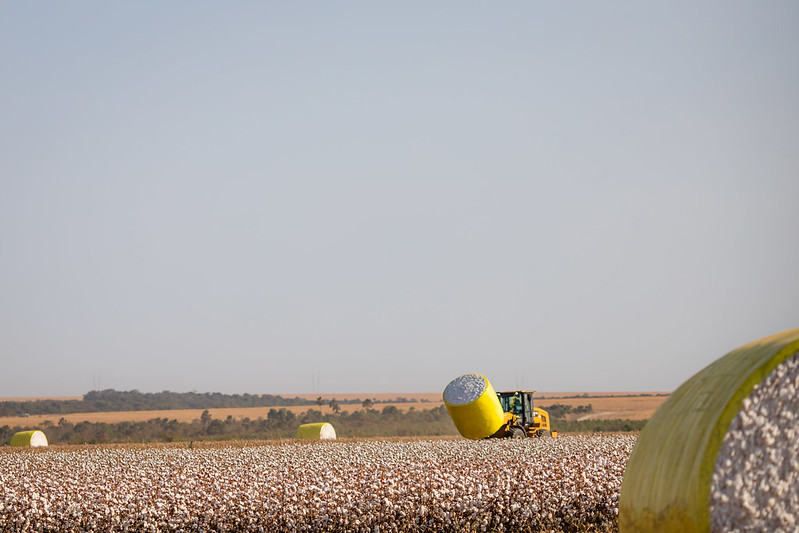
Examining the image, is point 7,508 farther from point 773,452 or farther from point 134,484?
point 773,452

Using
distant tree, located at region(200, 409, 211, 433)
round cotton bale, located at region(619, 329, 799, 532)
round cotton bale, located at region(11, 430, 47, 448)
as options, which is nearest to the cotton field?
round cotton bale, located at region(619, 329, 799, 532)

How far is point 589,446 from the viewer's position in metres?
18.8

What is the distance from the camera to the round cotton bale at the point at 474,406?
71.4ft

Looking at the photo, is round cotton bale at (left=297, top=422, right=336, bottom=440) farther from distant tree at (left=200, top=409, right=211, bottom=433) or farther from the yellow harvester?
distant tree at (left=200, top=409, right=211, bottom=433)

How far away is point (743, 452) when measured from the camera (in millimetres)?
4898

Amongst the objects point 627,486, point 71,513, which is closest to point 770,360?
point 627,486

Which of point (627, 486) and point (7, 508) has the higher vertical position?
point (627, 486)

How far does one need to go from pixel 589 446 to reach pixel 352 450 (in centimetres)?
566

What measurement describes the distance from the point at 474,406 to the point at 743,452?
17.0 metres

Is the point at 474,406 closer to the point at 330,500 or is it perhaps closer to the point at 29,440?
the point at 330,500

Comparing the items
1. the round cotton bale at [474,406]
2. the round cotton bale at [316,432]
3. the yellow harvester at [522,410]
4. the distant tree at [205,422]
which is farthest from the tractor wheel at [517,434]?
the distant tree at [205,422]

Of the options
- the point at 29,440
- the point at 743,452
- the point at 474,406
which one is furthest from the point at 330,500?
the point at 29,440

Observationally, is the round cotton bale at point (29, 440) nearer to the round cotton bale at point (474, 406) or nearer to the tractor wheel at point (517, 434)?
the round cotton bale at point (474, 406)

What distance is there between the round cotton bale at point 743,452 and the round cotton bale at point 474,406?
16756mm
